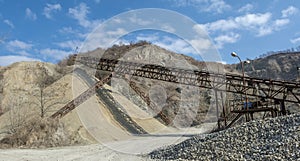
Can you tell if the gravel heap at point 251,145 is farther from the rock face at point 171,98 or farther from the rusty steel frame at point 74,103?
the rock face at point 171,98

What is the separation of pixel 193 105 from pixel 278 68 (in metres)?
65.4

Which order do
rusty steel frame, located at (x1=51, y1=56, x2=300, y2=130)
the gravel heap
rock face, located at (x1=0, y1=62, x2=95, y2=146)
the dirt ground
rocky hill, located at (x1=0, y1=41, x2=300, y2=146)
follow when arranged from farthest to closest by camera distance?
rusty steel frame, located at (x1=51, y1=56, x2=300, y2=130) → rock face, located at (x1=0, y1=62, x2=95, y2=146) → rocky hill, located at (x1=0, y1=41, x2=300, y2=146) → the dirt ground → the gravel heap

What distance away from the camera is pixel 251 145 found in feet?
31.3

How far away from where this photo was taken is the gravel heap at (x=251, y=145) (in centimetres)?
852

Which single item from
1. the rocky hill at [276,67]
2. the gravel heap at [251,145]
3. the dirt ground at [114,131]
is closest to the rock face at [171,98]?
the dirt ground at [114,131]

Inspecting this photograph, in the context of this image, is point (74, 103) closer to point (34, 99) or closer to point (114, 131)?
point (114, 131)

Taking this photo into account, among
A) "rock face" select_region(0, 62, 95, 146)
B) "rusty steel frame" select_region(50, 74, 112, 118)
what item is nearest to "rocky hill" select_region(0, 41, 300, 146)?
"rock face" select_region(0, 62, 95, 146)

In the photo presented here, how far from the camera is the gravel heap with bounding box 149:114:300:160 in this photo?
8523 mm

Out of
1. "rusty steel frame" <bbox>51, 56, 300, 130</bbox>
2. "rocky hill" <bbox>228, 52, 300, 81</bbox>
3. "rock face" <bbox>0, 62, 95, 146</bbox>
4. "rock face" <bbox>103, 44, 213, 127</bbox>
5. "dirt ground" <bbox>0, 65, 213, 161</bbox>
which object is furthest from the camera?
"rocky hill" <bbox>228, 52, 300, 81</bbox>

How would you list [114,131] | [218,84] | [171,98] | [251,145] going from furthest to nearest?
[171,98] < [218,84] < [114,131] < [251,145]

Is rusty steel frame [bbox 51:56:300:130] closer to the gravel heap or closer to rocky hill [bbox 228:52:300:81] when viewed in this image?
the gravel heap

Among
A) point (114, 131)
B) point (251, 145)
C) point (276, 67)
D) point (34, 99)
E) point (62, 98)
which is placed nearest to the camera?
point (251, 145)

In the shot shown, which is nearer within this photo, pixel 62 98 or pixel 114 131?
pixel 114 131

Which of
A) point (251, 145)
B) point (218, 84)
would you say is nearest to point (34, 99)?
point (218, 84)
